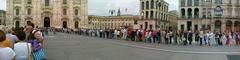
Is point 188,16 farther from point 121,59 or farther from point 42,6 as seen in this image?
point 121,59

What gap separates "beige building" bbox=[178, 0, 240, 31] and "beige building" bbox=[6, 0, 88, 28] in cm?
3009

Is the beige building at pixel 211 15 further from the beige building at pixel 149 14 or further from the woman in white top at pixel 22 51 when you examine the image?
the woman in white top at pixel 22 51

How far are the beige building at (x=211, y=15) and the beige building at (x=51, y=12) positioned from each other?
98.7 feet

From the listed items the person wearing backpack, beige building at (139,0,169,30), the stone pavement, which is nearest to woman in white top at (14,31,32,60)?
the person wearing backpack

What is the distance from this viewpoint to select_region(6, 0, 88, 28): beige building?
129 metres

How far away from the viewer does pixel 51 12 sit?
428 feet

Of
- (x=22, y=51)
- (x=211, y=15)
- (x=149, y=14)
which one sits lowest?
(x=22, y=51)

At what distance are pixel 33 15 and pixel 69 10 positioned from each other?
8513 mm

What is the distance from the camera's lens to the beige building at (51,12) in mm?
129125

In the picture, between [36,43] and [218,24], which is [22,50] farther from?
[218,24]

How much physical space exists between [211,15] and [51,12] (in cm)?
4366

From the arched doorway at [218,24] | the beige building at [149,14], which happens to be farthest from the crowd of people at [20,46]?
the beige building at [149,14]

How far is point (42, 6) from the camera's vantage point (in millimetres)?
130625

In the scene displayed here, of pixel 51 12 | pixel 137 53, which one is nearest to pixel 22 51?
pixel 137 53
